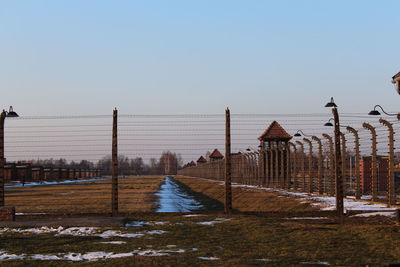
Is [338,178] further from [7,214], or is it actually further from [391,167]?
[7,214]

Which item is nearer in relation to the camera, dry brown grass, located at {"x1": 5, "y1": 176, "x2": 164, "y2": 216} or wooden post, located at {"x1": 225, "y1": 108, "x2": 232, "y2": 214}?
wooden post, located at {"x1": 225, "y1": 108, "x2": 232, "y2": 214}

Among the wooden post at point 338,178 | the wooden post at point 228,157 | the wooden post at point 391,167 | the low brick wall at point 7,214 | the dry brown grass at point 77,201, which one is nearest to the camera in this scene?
the low brick wall at point 7,214

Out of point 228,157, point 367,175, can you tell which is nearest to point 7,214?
point 228,157

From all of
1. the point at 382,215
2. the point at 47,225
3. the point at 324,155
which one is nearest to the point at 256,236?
the point at 382,215

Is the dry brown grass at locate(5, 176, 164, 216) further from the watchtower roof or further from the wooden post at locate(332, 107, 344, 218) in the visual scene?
the watchtower roof

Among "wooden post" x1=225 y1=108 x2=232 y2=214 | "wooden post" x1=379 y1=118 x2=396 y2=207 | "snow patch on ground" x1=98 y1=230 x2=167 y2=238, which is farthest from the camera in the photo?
"wooden post" x1=379 y1=118 x2=396 y2=207

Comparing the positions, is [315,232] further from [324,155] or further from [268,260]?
[324,155]

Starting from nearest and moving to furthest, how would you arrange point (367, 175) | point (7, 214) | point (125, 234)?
point (125, 234) → point (7, 214) → point (367, 175)

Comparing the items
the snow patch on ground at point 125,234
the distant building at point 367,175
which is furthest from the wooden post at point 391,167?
the distant building at point 367,175

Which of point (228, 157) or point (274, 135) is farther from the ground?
point (274, 135)

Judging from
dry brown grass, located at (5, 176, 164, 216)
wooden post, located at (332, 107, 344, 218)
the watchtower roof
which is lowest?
dry brown grass, located at (5, 176, 164, 216)

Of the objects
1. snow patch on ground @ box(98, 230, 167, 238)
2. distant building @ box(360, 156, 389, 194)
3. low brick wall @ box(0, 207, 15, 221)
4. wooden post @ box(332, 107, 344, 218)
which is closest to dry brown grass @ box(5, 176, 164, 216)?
low brick wall @ box(0, 207, 15, 221)

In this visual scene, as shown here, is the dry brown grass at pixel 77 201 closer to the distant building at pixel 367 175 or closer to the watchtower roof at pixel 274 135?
the watchtower roof at pixel 274 135

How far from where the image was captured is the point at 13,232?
11.8 metres
